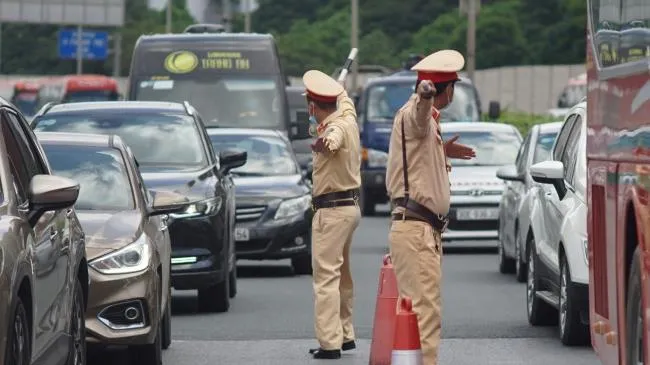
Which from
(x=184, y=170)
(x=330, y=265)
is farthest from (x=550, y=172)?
(x=184, y=170)

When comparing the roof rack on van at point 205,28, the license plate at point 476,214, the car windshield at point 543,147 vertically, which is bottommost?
the license plate at point 476,214

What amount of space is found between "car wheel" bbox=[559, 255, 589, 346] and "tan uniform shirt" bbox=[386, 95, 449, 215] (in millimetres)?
2591

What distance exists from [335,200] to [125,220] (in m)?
1.39

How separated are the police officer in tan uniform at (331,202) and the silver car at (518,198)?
4.96 meters

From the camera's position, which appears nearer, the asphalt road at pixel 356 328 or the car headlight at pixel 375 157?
the asphalt road at pixel 356 328

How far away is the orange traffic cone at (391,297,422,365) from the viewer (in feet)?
31.9

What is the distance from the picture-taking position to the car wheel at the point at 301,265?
2153 cm

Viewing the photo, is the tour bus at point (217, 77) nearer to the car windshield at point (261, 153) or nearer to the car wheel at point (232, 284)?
the car windshield at point (261, 153)

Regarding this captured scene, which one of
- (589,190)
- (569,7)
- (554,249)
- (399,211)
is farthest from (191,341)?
(569,7)

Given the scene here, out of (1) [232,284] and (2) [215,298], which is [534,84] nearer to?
(1) [232,284]

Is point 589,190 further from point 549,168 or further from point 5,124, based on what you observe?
point 549,168

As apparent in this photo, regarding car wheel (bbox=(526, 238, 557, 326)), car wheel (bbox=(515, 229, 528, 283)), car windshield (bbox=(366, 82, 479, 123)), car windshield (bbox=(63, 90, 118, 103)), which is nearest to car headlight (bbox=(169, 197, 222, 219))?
car wheel (bbox=(526, 238, 557, 326))

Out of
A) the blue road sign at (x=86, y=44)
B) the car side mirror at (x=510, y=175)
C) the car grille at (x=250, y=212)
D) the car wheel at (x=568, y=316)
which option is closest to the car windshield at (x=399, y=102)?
the car grille at (x=250, y=212)

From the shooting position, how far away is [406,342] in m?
9.72
